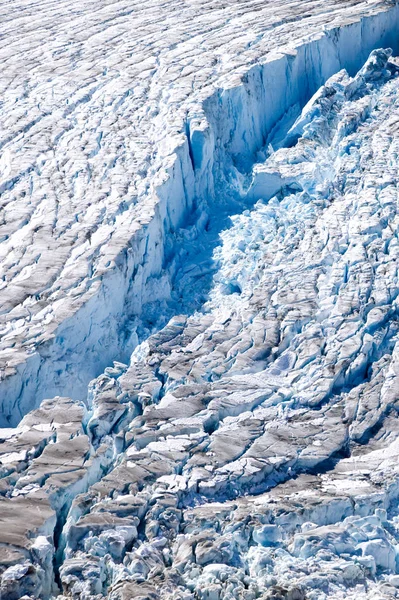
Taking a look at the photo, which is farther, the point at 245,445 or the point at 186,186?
the point at 186,186

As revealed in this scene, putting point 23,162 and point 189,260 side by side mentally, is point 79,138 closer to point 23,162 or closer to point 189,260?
point 23,162

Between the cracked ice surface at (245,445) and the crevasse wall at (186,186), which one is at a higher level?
the crevasse wall at (186,186)

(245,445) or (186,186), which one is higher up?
(186,186)

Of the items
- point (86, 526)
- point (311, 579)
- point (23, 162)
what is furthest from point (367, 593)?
point (23, 162)

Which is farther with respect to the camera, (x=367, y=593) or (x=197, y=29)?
(x=197, y=29)
